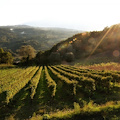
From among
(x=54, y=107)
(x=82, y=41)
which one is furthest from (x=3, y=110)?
(x=82, y=41)

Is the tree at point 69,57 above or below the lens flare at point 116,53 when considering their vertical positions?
below

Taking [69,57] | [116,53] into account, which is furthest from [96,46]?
[69,57]

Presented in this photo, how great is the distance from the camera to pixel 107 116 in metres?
7.59

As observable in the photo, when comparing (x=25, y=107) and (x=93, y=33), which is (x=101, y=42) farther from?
(x=25, y=107)

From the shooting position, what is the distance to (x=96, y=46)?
7231cm

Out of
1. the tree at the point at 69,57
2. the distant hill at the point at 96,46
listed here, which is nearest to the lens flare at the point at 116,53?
the distant hill at the point at 96,46

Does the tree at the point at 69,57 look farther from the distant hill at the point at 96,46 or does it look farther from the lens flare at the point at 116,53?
the lens flare at the point at 116,53

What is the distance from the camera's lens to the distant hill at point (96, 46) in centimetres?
6272

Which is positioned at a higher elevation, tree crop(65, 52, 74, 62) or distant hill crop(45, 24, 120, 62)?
distant hill crop(45, 24, 120, 62)

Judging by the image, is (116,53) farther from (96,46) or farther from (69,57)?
(69,57)

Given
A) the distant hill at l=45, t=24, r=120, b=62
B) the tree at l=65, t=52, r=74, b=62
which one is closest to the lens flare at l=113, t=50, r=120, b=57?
the distant hill at l=45, t=24, r=120, b=62

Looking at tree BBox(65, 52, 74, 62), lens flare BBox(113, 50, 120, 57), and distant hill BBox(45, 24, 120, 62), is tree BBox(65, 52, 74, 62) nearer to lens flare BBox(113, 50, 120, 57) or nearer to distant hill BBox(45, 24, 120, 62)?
distant hill BBox(45, 24, 120, 62)

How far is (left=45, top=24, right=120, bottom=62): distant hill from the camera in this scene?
62.7 metres

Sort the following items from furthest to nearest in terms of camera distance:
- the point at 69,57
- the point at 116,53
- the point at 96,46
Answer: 1. the point at 96,46
2. the point at 69,57
3. the point at 116,53
